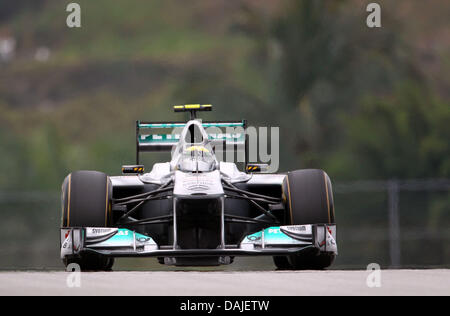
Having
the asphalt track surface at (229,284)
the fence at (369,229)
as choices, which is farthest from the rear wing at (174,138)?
the fence at (369,229)

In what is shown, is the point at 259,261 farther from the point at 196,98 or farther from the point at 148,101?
the point at 148,101

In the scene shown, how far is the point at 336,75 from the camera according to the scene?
1451 inches

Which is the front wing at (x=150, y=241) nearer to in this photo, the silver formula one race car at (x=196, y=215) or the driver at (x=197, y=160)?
the silver formula one race car at (x=196, y=215)

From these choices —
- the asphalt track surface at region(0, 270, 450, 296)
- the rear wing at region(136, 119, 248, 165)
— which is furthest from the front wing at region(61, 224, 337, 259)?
the rear wing at region(136, 119, 248, 165)

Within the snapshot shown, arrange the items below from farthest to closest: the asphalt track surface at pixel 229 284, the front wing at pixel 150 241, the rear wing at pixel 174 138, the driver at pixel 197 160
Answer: the rear wing at pixel 174 138 → the driver at pixel 197 160 → the front wing at pixel 150 241 → the asphalt track surface at pixel 229 284

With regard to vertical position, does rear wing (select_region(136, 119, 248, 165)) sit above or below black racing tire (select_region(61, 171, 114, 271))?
above

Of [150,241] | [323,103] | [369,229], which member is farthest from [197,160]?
[323,103]

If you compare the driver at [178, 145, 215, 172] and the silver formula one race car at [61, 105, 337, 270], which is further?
the driver at [178, 145, 215, 172]

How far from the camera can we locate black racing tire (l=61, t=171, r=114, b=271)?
9820mm

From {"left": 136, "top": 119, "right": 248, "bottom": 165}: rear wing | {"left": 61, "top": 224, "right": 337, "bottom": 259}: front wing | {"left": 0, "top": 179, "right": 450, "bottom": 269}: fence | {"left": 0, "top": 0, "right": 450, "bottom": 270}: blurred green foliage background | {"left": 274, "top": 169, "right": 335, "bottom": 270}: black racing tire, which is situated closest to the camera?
{"left": 61, "top": 224, "right": 337, "bottom": 259}: front wing

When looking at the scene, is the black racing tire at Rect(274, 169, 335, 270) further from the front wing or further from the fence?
the fence

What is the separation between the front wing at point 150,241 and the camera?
9.59m

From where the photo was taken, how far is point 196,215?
9789 mm

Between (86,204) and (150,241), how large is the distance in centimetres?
73
